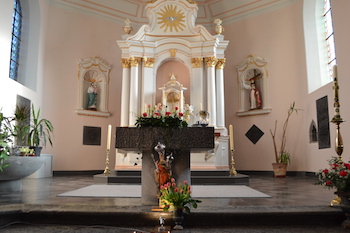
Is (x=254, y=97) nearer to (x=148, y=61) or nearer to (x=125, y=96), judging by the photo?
(x=148, y=61)

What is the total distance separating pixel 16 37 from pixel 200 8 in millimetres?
7178

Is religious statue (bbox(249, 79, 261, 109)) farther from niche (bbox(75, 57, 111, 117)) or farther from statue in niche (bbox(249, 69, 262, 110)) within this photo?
niche (bbox(75, 57, 111, 117))

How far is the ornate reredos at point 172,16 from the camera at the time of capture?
10.6m

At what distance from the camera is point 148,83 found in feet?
34.0

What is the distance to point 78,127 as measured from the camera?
11.3m

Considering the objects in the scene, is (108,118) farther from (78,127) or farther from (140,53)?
(140,53)

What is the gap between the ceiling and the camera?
1161cm

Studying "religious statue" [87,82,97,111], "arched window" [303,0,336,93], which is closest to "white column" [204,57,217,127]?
"arched window" [303,0,336,93]

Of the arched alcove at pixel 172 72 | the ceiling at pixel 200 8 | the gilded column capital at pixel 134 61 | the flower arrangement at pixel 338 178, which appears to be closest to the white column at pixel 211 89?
the arched alcove at pixel 172 72

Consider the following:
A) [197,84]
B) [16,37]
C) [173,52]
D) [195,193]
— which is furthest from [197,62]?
[16,37]

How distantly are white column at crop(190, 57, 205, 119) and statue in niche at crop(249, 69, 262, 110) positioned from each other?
2.32 m

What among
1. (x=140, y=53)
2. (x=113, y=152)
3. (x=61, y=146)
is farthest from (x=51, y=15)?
(x=113, y=152)

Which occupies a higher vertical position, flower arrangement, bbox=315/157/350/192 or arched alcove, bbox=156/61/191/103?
arched alcove, bbox=156/61/191/103

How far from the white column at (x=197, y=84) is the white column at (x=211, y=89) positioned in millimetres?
225
